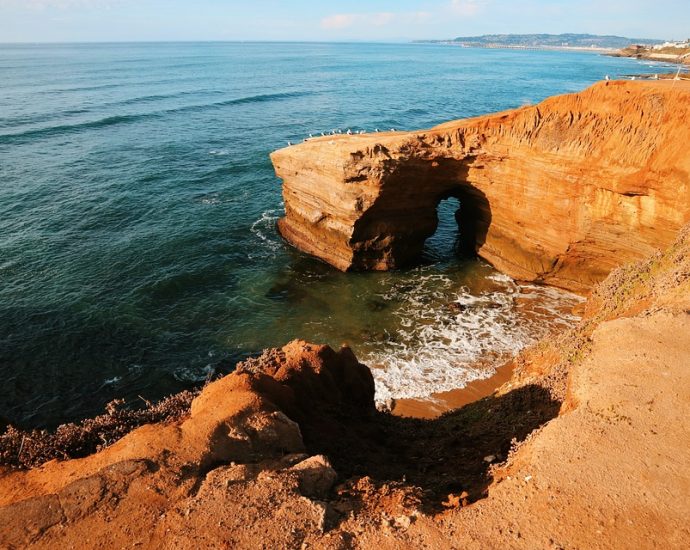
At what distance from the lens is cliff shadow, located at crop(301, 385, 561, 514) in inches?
287

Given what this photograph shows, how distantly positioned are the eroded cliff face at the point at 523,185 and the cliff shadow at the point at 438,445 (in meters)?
10.2

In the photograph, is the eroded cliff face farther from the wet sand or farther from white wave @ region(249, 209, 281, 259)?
the wet sand

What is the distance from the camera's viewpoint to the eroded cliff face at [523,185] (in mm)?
15750

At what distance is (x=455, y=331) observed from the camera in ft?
60.0

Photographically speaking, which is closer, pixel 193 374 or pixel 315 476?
pixel 315 476

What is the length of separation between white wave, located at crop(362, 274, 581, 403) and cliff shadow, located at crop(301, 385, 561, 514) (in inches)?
152

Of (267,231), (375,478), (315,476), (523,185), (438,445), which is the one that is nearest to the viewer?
(315,476)

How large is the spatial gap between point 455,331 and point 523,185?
729 cm

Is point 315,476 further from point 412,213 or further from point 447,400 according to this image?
point 412,213

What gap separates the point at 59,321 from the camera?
18719mm

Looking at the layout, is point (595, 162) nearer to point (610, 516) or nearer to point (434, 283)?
point (434, 283)

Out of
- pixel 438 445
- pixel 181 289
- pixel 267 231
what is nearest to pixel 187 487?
pixel 438 445

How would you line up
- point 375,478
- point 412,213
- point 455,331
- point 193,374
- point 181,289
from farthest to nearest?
point 412,213
point 181,289
point 455,331
point 193,374
point 375,478

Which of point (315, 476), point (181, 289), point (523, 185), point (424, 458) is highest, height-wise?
point (315, 476)
